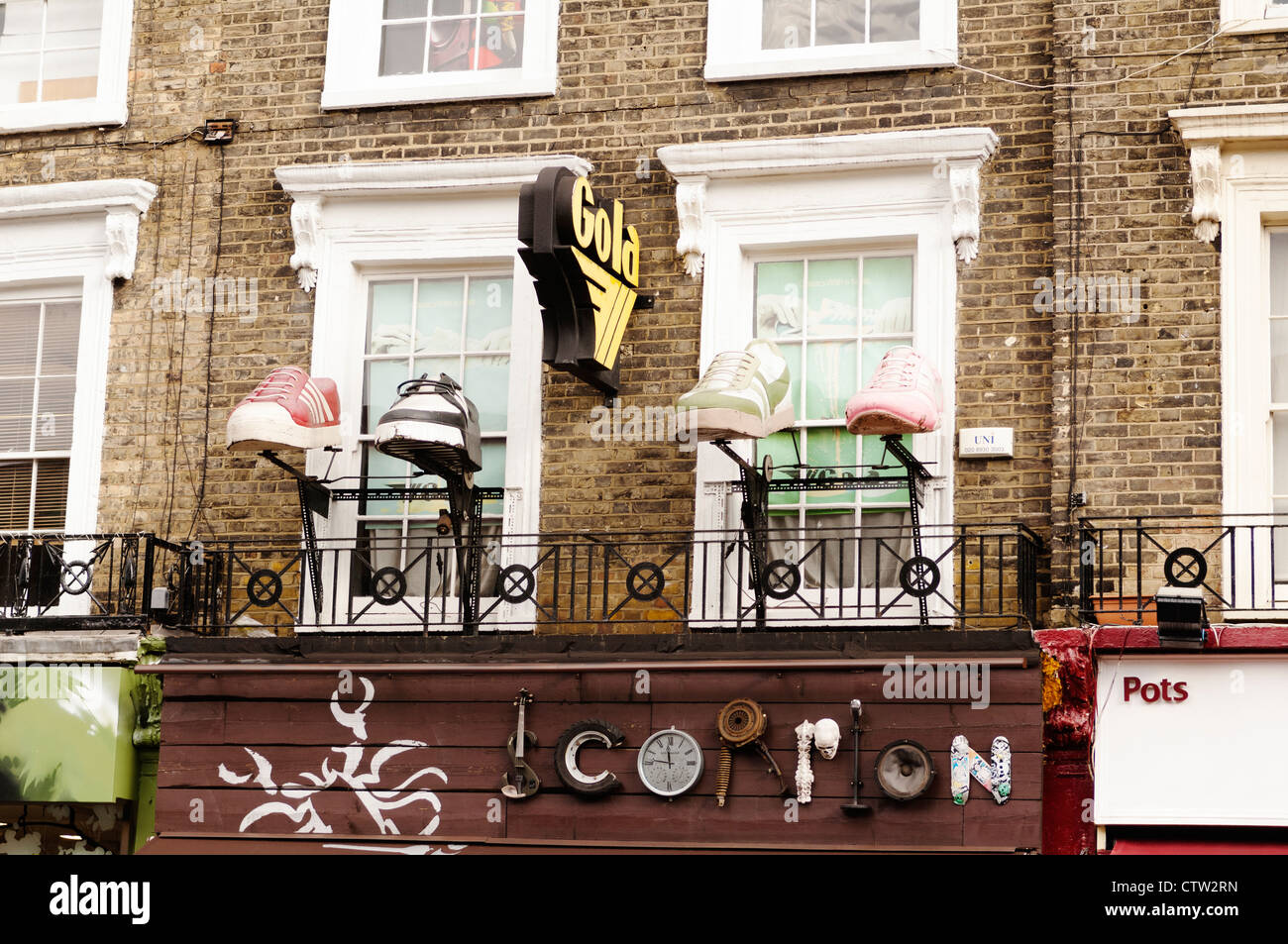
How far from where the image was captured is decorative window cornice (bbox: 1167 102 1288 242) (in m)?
12.0

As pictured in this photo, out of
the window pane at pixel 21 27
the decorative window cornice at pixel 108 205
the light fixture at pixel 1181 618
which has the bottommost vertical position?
the light fixture at pixel 1181 618

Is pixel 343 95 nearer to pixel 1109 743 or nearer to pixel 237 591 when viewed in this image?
pixel 237 591

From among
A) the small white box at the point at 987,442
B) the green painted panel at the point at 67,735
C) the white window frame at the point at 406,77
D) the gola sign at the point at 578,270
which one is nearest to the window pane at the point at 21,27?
the white window frame at the point at 406,77

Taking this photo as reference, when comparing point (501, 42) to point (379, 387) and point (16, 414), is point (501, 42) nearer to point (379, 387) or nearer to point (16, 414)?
point (379, 387)

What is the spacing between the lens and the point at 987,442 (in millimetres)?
12227

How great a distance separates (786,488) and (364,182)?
3.47 meters

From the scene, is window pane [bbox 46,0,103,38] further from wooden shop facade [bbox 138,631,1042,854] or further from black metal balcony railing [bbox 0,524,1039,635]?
wooden shop facade [bbox 138,631,1042,854]

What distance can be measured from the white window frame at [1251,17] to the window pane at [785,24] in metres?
2.60

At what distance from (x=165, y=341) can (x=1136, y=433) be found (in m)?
6.28

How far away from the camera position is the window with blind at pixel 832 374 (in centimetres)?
1255

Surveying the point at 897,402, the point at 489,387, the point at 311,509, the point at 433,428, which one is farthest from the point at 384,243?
the point at 897,402

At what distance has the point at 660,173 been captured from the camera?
Result: 13195mm

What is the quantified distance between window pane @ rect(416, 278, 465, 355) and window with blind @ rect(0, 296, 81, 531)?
2397 millimetres

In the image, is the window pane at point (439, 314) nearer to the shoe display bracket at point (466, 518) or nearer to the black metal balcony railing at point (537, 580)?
the shoe display bracket at point (466, 518)
